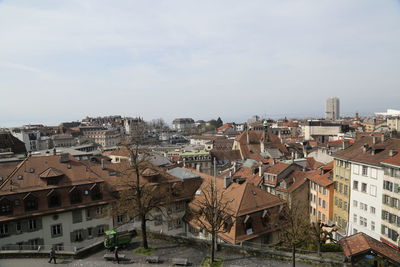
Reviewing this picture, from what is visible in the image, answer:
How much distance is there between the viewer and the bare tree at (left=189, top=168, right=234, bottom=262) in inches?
874

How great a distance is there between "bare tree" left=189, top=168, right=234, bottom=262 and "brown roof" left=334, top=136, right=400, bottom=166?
63.2 feet

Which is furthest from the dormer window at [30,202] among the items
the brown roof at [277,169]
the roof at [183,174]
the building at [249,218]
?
the brown roof at [277,169]

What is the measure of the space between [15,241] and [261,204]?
85.1 ft

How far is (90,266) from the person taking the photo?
21.6m

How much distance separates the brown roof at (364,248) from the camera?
1834 centimetres

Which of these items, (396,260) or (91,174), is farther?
(91,174)

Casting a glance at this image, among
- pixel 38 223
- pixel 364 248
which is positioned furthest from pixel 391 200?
pixel 38 223

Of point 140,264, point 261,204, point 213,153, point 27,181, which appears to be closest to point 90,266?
point 140,264

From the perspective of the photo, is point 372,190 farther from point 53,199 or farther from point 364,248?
point 53,199

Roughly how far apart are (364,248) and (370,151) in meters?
24.0

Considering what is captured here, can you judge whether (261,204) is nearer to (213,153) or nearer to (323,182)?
(323,182)

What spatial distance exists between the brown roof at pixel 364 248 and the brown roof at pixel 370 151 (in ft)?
62.6

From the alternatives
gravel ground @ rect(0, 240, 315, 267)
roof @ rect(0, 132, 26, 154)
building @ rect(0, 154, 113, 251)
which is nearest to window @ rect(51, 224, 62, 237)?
building @ rect(0, 154, 113, 251)

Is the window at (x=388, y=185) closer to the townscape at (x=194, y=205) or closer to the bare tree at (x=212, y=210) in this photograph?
the townscape at (x=194, y=205)
